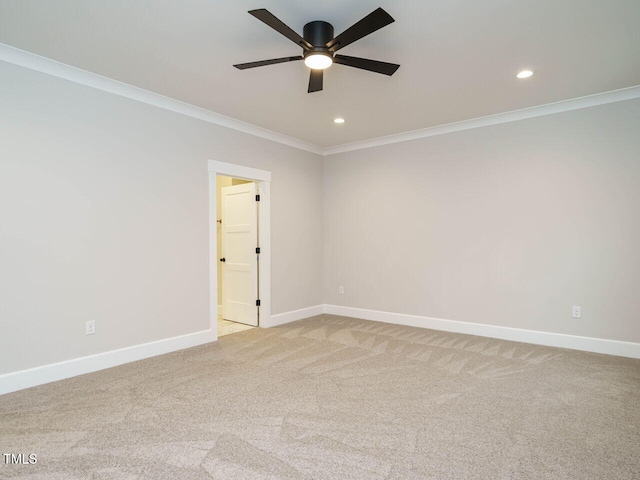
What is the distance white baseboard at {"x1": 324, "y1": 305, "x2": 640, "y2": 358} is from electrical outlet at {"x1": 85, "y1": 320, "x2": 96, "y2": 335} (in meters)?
3.51

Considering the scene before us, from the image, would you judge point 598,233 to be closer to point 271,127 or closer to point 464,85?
point 464,85

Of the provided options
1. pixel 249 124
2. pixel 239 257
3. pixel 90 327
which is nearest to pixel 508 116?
pixel 249 124

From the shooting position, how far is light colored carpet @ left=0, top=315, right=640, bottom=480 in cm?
198

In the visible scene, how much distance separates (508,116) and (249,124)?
3194 mm

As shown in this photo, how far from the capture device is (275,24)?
217 centimetres

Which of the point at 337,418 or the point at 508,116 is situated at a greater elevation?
the point at 508,116

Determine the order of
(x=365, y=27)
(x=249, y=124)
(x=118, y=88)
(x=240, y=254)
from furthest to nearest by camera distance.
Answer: (x=240, y=254) < (x=249, y=124) < (x=118, y=88) < (x=365, y=27)

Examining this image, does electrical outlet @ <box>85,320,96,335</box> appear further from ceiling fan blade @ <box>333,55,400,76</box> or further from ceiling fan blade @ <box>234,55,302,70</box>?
ceiling fan blade @ <box>333,55,400,76</box>

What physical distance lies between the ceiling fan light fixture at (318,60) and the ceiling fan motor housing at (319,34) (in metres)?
0.02

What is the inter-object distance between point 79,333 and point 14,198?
49.6 inches

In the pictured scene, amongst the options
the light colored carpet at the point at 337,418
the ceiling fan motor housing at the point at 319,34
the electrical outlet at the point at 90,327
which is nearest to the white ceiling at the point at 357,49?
the ceiling fan motor housing at the point at 319,34

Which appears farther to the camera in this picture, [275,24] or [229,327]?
[229,327]

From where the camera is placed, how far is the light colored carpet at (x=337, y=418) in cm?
198

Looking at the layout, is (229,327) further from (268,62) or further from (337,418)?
(268,62)
